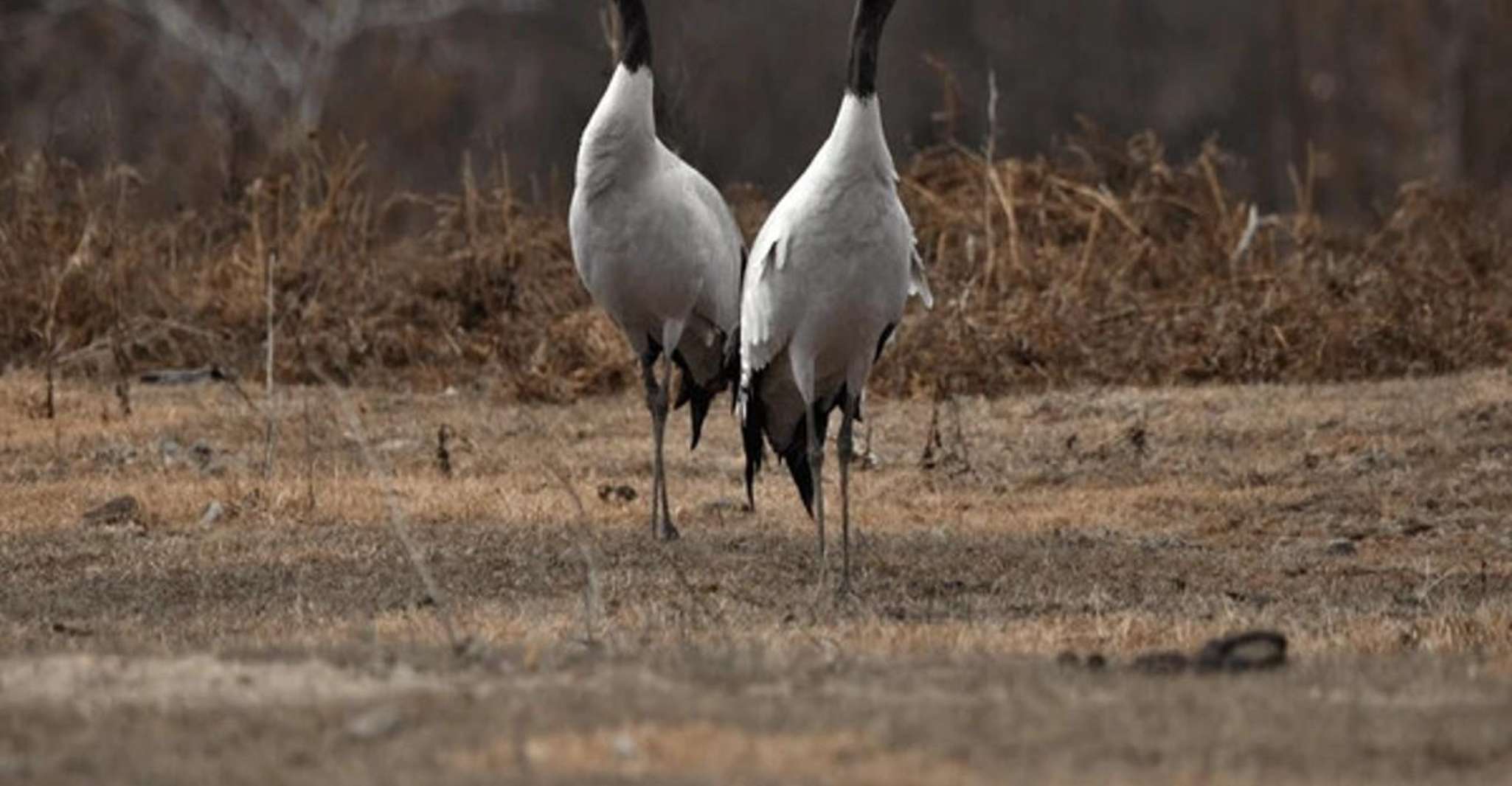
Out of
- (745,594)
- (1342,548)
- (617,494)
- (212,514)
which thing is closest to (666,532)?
(617,494)

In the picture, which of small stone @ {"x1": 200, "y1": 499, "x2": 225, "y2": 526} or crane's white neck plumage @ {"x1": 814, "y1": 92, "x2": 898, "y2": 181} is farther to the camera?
small stone @ {"x1": 200, "y1": 499, "x2": 225, "y2": 526}

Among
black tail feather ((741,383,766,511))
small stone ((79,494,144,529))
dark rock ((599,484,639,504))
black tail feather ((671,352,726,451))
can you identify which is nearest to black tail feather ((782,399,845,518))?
black tail feather ((741,383,766,511))

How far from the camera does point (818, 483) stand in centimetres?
1152

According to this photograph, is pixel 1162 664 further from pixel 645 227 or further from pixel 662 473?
pixel 645 227

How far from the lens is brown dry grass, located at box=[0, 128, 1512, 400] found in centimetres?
1817

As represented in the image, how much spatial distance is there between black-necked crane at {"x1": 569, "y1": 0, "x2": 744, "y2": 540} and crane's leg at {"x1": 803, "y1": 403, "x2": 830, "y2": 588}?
0.81 meters

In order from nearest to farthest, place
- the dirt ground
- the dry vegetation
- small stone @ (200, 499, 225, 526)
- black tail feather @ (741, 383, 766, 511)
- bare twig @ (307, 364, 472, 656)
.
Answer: the dirt ground → the dry vegetation → bare twig @ (307, 364, 472, 656) → black tail feather @ (741, 383, 766, 511) → small stone @ (200, 499, 225, 526)

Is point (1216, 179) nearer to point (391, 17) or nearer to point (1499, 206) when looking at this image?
point (1499, 206)

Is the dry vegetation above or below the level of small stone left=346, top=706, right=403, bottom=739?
below

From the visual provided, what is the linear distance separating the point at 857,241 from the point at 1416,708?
4.20m

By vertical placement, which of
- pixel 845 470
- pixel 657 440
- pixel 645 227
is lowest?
pixel 657 440

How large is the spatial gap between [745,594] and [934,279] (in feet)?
27.4

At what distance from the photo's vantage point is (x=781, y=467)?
49.1 feet

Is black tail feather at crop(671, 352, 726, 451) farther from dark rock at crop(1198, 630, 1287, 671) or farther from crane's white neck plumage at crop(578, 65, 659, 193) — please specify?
dark rock at crop(1198, 630, 1287, 671)
